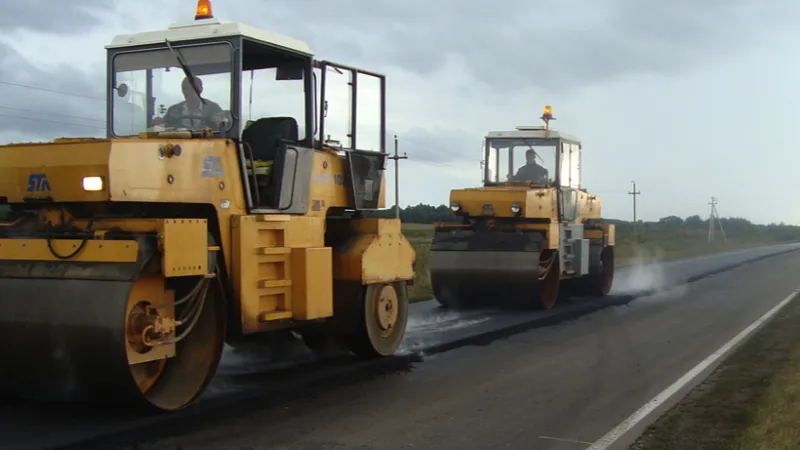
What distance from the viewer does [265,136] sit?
315 inches

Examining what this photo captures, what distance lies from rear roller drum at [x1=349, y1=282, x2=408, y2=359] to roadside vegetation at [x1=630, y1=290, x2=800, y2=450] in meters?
3.14

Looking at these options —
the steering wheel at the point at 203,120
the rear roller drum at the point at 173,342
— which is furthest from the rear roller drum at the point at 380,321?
the steering wheel at the point at 203,120

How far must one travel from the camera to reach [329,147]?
8.56 meters

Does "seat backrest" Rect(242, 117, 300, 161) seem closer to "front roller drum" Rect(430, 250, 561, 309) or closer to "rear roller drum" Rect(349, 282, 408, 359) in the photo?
"rear roller drum" Rect(349, 282, 408, 359)

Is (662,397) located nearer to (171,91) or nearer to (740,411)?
(740,411)

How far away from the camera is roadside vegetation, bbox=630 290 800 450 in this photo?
6.06 metres

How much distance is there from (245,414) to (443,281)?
7.84 metres

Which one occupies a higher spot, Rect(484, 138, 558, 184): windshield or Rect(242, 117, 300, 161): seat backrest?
Rect(484, 138, 558, 184): windshield

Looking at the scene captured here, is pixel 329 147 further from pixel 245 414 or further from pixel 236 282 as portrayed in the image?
pixel 245 414

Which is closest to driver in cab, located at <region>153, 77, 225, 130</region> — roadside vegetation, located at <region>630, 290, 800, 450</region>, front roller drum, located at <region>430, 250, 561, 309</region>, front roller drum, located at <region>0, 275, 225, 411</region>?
front roller drum, located at <region>0, 275, 225, 411</region>

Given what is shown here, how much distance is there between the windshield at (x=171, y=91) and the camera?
299 inches

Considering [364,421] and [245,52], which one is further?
[245,52]

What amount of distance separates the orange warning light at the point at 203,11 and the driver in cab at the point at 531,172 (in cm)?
914

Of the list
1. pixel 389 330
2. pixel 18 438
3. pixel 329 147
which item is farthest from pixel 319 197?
pixel 18 438
